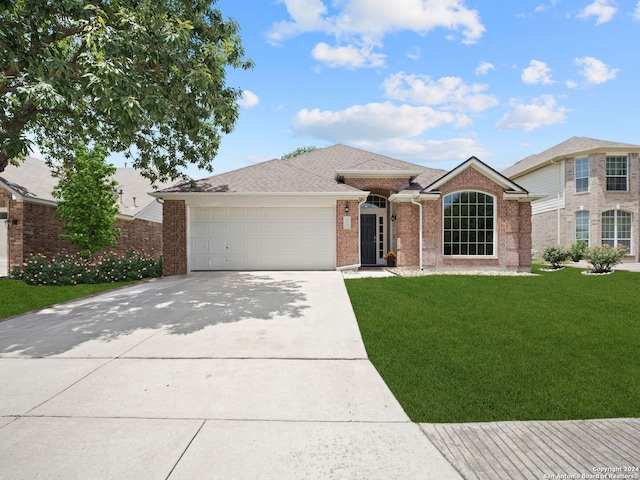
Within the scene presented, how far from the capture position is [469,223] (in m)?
13.7

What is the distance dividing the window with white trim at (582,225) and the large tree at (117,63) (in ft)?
65.5

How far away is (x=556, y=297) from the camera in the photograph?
869 centimetres

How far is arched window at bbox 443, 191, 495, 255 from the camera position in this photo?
1365cm

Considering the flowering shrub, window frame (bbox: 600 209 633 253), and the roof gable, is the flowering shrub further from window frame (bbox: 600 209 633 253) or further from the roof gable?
window frame (bbox: 600 209 633 253)

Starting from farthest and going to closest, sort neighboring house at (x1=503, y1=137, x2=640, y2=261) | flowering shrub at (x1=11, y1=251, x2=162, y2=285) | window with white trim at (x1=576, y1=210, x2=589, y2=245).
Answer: window with white trim at (x1=576, y1=210, x2=589, y2=245) → neighboring house at (x1=503, y1=137, x2=640, y2=261) → flowering shrub at (x1=11, y1=251, x2=162, y2=285)

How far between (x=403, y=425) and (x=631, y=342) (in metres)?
4.67

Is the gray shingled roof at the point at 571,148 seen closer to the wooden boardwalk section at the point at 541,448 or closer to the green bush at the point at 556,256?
the green bush at the point at 556,256

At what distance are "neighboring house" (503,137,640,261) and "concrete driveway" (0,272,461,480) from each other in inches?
768

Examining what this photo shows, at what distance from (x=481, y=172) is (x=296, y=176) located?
7.59m

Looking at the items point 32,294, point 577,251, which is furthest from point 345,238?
point 577,251

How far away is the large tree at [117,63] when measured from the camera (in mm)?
6070

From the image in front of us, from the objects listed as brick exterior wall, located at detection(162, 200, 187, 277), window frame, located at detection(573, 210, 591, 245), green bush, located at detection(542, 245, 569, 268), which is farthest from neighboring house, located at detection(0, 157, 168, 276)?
window frame, located at detection(573, 210, 591, 245)

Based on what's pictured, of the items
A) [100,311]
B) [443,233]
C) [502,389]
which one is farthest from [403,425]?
[443,233]

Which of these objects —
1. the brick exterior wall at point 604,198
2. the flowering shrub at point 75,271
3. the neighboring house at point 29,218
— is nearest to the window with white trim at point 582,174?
the brick exterior wall at point 604,198
